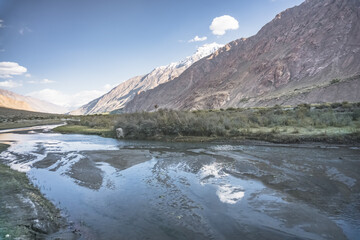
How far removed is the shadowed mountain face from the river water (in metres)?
49.4

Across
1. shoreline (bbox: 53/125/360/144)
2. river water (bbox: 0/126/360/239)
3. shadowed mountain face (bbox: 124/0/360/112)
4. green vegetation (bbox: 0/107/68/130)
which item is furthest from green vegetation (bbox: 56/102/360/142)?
shadowed mountain face (bbox: 124/0/360/112)

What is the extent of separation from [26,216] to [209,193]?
5.75 meters

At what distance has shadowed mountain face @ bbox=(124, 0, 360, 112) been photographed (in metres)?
64.4

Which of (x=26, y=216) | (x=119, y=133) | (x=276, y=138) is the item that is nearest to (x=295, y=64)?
(x=276, y=138)

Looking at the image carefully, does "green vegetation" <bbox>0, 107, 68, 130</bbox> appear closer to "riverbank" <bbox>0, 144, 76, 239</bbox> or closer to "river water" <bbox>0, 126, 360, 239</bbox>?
"river water" <bbox>0, 126, 360, 239</bbox>

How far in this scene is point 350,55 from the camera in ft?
228

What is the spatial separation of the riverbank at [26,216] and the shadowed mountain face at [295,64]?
58.9 m

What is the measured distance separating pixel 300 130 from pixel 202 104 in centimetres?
7803

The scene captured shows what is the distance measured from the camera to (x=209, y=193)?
29.9 feet

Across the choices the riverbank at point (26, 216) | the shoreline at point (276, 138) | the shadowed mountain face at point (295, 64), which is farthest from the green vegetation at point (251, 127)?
the shadowed mountain face at point (295, 64)

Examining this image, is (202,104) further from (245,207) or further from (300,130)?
(245,207)

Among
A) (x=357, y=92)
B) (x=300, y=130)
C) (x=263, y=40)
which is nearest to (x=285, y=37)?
(x=263, y=40)

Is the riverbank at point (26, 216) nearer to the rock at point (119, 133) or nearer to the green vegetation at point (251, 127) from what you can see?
the green vegetation at point (251, 127)

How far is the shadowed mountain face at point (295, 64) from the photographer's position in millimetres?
64375
